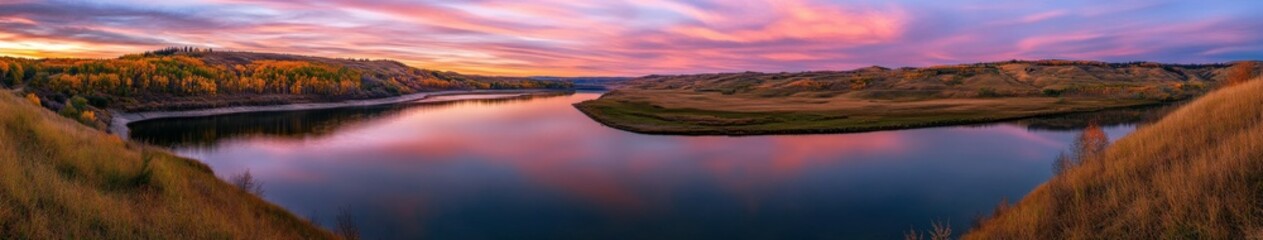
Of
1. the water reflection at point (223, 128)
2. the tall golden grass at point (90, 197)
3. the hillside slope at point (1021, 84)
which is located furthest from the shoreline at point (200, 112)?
the hillside slope at point (1021, 84)

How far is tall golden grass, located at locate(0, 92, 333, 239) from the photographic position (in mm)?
7535

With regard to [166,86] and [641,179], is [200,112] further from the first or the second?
[641,179]

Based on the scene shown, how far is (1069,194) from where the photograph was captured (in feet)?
33.9

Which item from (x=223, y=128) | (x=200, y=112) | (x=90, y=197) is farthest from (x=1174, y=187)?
(x=200, y=112)

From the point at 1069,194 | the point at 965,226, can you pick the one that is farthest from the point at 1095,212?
the point at 965,226

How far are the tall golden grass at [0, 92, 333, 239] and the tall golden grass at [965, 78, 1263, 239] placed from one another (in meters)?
12.8

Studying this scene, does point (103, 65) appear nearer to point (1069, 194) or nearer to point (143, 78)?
point (143, 78)

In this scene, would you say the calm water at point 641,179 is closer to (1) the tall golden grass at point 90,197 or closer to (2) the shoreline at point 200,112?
(1) the tall golden grass at point 90,197

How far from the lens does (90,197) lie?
9.19 metres

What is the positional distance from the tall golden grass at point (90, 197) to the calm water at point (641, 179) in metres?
8.69

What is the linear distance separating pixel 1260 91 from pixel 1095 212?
15.4 ft

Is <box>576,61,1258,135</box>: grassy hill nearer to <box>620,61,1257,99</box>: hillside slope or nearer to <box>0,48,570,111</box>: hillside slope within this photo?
<box>620,61,1257,99</box>: hillside slope

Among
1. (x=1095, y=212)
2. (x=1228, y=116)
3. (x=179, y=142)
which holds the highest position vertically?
(x=1228, y=116)

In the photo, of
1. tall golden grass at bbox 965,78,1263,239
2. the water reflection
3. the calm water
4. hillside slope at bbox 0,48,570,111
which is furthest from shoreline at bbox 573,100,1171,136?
hillside slope at bbox 0,48,570,111
